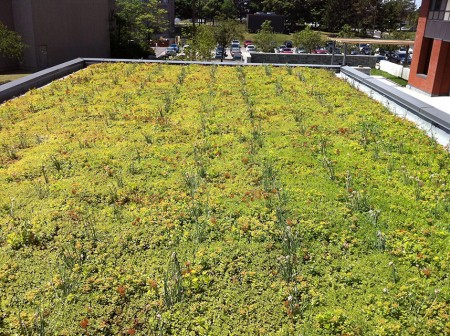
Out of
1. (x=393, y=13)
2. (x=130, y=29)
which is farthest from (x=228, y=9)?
(x=130, y=29)

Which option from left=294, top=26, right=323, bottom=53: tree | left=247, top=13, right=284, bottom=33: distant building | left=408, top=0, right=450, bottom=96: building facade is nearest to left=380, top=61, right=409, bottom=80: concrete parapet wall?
left=408, top=0, right=450, bottom=96: building facade

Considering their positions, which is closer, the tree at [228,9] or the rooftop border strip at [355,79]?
the rooftop border strip at [355,79]

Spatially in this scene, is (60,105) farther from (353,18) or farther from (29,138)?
(353,18)

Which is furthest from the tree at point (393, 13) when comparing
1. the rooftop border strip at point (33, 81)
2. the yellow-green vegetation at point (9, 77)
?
the rooftop border strip at point (33, 81)

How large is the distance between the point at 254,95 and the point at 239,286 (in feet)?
26.5

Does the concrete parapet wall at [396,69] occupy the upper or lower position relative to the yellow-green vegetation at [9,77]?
upper

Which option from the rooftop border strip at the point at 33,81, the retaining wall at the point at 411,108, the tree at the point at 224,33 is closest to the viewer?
the retaining wall at the point at 411,108

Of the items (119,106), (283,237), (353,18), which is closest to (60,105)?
(119,106)

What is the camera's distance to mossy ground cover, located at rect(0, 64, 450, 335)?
411 cm

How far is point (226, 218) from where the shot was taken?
18.6ft

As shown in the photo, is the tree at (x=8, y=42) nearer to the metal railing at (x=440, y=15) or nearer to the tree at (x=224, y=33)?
the tree at (x=224, y=33)

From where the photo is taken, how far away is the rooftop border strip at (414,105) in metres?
8.77

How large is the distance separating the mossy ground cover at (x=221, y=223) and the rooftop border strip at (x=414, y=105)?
0.48 meters

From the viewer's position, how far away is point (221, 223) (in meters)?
5.57
